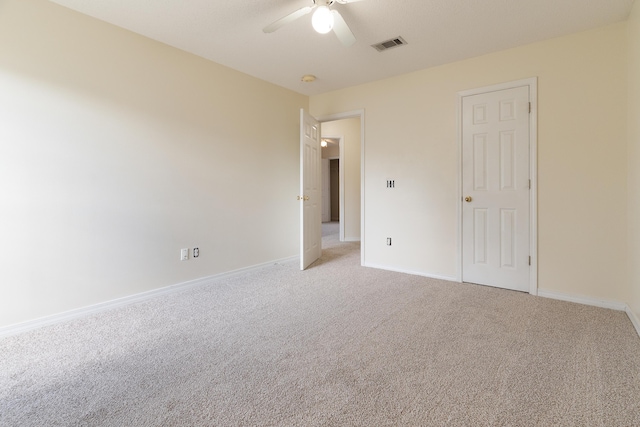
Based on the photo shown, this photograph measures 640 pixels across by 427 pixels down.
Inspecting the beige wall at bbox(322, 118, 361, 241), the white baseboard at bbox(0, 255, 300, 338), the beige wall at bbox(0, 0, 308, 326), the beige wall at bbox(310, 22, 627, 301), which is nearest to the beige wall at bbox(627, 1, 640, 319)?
the beige wall at bbox(310, 22, 627, 301)

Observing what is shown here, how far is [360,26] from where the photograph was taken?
2576 millimetres

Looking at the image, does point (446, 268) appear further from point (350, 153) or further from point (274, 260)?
point (350, 153)

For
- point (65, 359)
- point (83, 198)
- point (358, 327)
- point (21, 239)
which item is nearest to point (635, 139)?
A: point (358, 327)

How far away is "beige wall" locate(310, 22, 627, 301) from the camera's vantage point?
2.51m

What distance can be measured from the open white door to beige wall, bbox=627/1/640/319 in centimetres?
299

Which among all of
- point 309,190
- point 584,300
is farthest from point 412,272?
point 309,190

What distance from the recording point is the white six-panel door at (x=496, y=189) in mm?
2918

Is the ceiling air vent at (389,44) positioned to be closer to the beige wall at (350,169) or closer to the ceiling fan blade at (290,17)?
the ceiling fan blade at (290,17)

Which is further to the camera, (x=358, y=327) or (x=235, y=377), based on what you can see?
(x=358, y=327)

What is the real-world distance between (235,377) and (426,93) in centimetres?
338

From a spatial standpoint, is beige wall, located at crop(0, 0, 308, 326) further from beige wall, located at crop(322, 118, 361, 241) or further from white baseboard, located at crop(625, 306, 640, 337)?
white baseboard, located at crop(625, 306, 640, 337)

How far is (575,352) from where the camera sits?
5.94 feet

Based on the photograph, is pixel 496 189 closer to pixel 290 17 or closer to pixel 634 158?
pixel 634 158

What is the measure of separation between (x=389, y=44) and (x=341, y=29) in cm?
92
